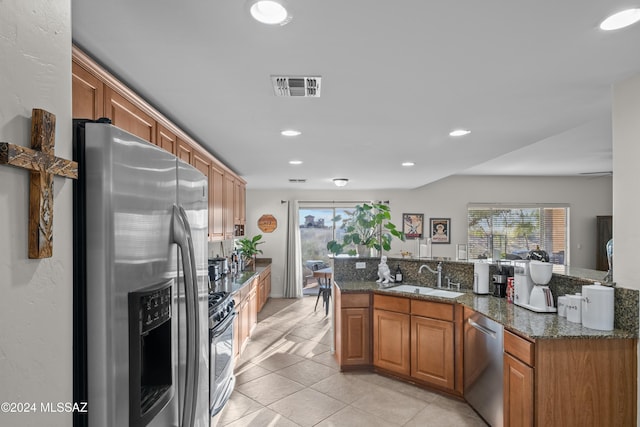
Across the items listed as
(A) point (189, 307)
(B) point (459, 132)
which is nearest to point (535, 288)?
(B) point (459, 132)

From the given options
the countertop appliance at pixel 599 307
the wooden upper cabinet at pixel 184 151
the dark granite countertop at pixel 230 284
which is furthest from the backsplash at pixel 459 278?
the wooden upper cabinet at pixel 184 151

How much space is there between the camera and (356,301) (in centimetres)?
385

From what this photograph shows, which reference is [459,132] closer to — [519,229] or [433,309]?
[433,309]

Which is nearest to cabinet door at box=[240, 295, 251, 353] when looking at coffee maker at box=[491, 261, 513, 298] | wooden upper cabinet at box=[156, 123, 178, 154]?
wooden upper cabinet at box=[156, 123, 178, 154]

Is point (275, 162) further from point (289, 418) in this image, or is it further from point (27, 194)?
point (27, 194)

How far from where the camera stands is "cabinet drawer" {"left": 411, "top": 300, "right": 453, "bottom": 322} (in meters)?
3.24

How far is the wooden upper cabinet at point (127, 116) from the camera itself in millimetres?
1826

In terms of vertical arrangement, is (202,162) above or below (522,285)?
above

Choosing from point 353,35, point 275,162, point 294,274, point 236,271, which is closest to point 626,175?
point 353,35

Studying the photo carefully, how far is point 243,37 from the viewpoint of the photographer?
158cm

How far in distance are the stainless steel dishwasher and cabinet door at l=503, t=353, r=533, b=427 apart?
8cm

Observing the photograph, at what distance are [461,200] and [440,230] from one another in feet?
2.57

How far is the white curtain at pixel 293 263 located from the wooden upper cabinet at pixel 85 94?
6205mm

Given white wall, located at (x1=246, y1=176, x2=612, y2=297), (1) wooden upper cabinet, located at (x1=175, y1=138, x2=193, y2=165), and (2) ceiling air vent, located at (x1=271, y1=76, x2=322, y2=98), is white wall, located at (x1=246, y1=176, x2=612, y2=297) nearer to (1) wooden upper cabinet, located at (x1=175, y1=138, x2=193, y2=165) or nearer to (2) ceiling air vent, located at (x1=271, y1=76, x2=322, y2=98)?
(1) wooden upper cabinet, located at (x1=175, y1=138, x2=193, y2=165)
